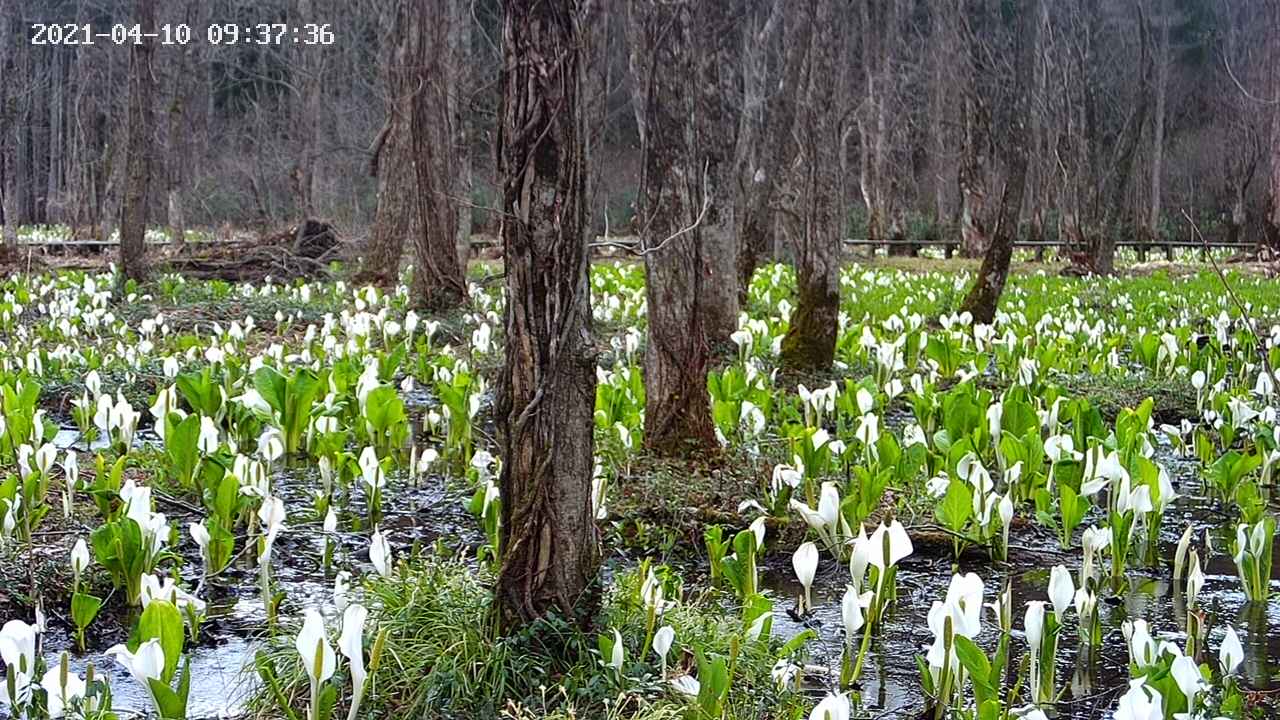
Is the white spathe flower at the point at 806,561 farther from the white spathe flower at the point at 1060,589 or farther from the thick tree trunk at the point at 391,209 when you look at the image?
the thick tree trunk at the point at 391,209

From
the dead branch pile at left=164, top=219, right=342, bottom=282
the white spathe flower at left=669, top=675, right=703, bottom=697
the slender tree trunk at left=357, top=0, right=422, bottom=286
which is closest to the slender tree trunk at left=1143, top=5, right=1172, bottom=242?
the dead branch pile at left=164, top=219, right=342, bottom=282

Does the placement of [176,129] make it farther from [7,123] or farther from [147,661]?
[147,661]

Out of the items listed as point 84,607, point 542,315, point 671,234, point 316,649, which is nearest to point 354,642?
point 316,649

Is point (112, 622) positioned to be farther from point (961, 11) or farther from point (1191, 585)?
point (961, 11)

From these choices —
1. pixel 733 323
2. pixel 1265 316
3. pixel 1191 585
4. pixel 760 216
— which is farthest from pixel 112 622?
pixel 760 216

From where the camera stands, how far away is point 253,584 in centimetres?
440

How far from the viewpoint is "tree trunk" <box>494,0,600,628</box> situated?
321 cm

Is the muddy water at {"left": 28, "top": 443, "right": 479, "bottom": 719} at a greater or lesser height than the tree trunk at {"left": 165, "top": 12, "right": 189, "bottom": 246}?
lesser

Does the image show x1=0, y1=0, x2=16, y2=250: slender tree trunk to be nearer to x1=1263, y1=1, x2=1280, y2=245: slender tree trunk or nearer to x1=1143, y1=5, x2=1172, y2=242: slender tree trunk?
x1=1263, y1=1, x2=1280, y2=245: slender tree trunk

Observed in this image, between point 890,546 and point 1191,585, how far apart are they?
926 millimetres

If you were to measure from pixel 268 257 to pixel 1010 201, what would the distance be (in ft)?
30.2

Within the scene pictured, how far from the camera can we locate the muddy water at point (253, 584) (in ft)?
11.6

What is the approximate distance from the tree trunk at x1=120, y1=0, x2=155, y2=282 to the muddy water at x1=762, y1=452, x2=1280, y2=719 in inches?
374

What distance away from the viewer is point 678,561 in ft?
15.7
